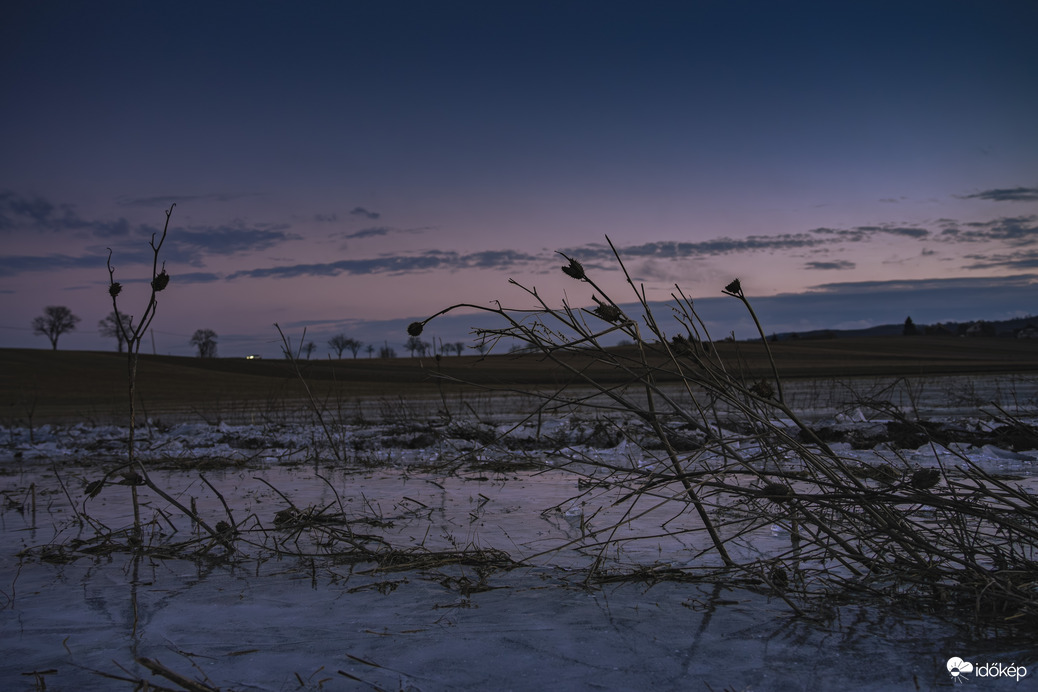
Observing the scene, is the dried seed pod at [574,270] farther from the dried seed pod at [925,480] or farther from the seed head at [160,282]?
the seed head at [160,282]

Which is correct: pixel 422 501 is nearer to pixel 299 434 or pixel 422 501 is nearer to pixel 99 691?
pixel 99 691

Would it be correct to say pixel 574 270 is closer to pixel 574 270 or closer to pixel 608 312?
pixel 574 270

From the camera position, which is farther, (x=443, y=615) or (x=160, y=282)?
(x=160, y=282)

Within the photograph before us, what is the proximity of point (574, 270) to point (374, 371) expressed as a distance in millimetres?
44217

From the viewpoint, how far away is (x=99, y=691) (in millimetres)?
1689

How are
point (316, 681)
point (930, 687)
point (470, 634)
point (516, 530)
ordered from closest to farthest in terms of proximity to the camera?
point (930, 687) → point (316, 681) → point (470, 634) → point (516, 530)

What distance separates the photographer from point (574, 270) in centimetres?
187

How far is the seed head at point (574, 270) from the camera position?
1.86 meters

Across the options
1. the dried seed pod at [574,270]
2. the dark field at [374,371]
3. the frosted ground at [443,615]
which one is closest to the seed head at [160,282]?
the frosted ground at [443,615]

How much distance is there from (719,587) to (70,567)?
2.83 metres

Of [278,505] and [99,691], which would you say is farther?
[278,505]

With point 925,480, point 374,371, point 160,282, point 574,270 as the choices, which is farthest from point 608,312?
point 374,371

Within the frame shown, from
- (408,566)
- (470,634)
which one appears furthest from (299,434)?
(470,634)

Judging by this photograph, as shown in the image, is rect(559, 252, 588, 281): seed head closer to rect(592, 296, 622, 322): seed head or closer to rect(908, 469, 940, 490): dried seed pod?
rect(592, 296, 622, 322): seed head
